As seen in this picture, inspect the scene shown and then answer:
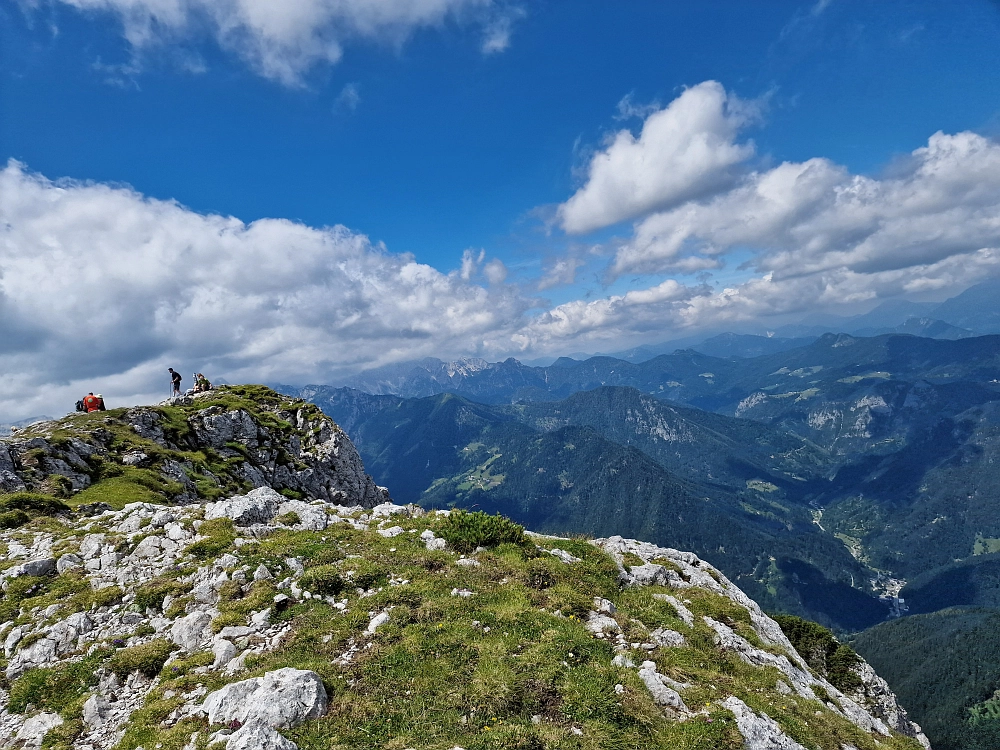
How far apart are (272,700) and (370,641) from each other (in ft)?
11.5

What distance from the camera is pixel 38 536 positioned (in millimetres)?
20344

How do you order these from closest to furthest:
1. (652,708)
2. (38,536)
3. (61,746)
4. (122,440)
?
(61,746) < (652,708) < (38,536) < (122,440)

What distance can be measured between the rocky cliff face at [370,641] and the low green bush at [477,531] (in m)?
0.11

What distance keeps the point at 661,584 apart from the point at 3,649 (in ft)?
77.3

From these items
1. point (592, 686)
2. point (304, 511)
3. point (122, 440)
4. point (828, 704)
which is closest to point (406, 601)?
point (592, 686)

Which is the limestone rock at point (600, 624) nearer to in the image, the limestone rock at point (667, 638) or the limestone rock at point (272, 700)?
the limestone rock at point (667, 638)

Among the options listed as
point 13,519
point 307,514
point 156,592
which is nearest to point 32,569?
point 156,592

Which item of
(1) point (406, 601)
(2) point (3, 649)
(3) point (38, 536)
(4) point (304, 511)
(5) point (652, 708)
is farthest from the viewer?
(4) point (304, 511)

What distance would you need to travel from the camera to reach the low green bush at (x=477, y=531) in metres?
20.9

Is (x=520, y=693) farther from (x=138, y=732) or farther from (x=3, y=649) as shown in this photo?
(x=3, y=649)

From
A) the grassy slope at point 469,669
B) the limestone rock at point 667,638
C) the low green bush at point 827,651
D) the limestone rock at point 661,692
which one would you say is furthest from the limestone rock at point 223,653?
the low green bush at point 827,651

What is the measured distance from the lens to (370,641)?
13.6 meters

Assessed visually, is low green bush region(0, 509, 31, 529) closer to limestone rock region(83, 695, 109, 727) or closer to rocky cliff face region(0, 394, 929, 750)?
rocky cliff face region(0, 394, 929, 750)

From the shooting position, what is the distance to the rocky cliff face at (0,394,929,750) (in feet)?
34.9
